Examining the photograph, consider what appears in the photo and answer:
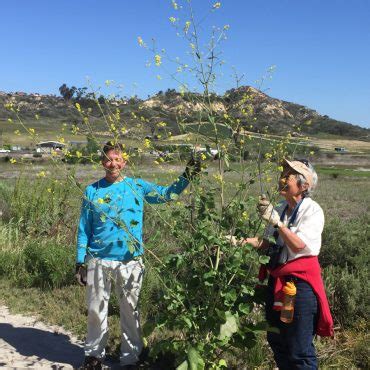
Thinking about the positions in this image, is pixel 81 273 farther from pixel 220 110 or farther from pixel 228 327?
pixel 220 110

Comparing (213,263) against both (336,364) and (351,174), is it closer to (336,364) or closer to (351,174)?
(336,364)

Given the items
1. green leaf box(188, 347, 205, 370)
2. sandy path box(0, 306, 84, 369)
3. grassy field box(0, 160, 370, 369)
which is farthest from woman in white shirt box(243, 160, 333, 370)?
sandy path box(0, 306, 84, 369)

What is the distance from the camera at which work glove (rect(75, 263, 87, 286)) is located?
12.3 ft

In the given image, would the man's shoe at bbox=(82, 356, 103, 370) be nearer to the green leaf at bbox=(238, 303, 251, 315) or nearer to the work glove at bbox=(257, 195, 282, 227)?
the green leaf at bbox=(238, 303, 251, 315)

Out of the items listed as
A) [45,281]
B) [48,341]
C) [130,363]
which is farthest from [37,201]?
[130,363]

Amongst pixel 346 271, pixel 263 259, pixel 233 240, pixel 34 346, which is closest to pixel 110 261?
pixel 233 240

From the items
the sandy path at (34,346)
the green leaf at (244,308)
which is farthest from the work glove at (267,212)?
the sandy path at (34,346)

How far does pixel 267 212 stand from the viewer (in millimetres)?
2750

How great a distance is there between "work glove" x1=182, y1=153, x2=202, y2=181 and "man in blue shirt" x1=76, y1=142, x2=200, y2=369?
535mm

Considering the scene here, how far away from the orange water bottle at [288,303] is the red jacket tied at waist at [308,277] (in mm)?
39

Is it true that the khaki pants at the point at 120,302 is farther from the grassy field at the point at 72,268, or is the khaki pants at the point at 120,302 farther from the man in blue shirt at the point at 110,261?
the grassy field at the point at 72,268

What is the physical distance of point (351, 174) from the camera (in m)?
37.5

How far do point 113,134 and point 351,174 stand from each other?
122 ft

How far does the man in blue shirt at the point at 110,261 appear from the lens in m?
3.62
